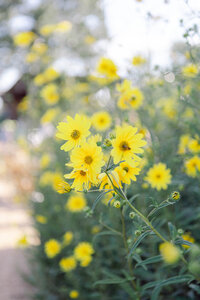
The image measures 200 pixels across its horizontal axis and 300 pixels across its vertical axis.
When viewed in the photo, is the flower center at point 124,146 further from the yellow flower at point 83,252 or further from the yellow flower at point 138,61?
the yellow flower at point 138,61

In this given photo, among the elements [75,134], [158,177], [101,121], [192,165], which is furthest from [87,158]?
[101,121]

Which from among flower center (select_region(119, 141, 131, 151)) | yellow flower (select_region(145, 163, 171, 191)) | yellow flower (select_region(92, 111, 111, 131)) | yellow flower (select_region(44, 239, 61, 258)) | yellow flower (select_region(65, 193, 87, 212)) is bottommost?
yellow flower (select_region(44, 239, 61, 258))

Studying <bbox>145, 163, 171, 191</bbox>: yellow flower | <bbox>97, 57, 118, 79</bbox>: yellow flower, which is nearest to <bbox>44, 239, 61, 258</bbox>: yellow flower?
<bbox>145, 163, 171, 191</bbox>: yellow flower

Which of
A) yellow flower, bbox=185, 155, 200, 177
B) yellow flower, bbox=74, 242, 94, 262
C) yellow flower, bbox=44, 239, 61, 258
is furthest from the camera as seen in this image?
yellow flower, bbox=44, 239, 61, 258

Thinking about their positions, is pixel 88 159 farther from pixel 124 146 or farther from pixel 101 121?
pixel 101 121

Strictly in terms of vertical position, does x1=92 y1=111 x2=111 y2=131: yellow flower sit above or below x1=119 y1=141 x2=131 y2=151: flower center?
below

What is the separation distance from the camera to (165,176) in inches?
66.6

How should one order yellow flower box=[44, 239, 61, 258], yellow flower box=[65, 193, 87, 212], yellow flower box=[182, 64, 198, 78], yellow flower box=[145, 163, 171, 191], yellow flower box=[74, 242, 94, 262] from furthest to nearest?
yellow flower box=[44, 239, 61, 258]
yellow flower box=[65, 193, 87, 212]
yellow flower box=[74, 242, 94, 262]
yellow flower box=[182, 64, 198, 78]
yellow flower box=[145, 163, 171, 191]

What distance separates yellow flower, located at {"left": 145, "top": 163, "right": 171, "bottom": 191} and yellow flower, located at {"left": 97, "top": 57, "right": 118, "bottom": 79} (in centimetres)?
98

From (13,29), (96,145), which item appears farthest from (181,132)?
(13,29)

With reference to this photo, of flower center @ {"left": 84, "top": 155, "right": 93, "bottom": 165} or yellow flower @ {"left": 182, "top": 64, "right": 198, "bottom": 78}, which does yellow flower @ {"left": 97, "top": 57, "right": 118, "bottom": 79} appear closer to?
yellow flower @ {"left": 182, "top": 64, "right": 198, "bottom": 78}

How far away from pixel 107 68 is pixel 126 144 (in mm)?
1427

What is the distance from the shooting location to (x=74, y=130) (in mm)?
1095

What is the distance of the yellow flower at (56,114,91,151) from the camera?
107 cm
